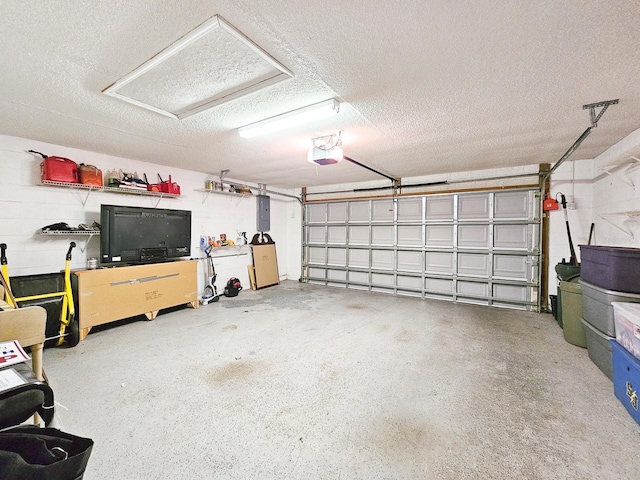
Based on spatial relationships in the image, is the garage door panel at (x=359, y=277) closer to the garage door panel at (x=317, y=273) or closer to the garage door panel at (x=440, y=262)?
the garage door panel at (x=317, y=273)

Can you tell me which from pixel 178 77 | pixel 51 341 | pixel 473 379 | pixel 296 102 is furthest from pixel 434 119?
pixel 51 341

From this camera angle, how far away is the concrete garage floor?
156 centimetres

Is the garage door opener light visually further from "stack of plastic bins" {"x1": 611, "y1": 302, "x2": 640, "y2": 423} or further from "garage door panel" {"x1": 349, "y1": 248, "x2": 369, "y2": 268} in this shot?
"garage door panel" {"x1": 349, "y1": 248, "x2": 369, "y2": 268}

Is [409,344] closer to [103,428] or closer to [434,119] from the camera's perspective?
[434,119]

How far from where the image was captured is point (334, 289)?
641 centimetres

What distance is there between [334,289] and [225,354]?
3744 millimetres

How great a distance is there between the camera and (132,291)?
151 inches

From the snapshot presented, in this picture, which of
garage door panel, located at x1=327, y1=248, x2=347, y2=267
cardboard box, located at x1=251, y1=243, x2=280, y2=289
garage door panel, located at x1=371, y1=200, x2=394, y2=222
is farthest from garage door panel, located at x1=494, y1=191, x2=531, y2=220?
cardboard box, located at x1=251, y1=243, x2=280, y2=289

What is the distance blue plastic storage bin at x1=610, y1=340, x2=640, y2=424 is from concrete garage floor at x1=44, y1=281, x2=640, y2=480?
0.29 feet

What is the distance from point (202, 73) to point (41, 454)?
2158mm

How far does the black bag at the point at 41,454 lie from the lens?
2.24ft

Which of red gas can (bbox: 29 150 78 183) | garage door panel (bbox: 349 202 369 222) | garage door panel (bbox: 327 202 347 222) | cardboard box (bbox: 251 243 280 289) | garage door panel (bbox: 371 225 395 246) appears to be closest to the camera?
red gas can (bbox: 29 150 78 183)

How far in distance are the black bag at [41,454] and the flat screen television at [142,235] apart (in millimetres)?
3525

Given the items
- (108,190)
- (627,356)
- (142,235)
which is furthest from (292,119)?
(627,356)
